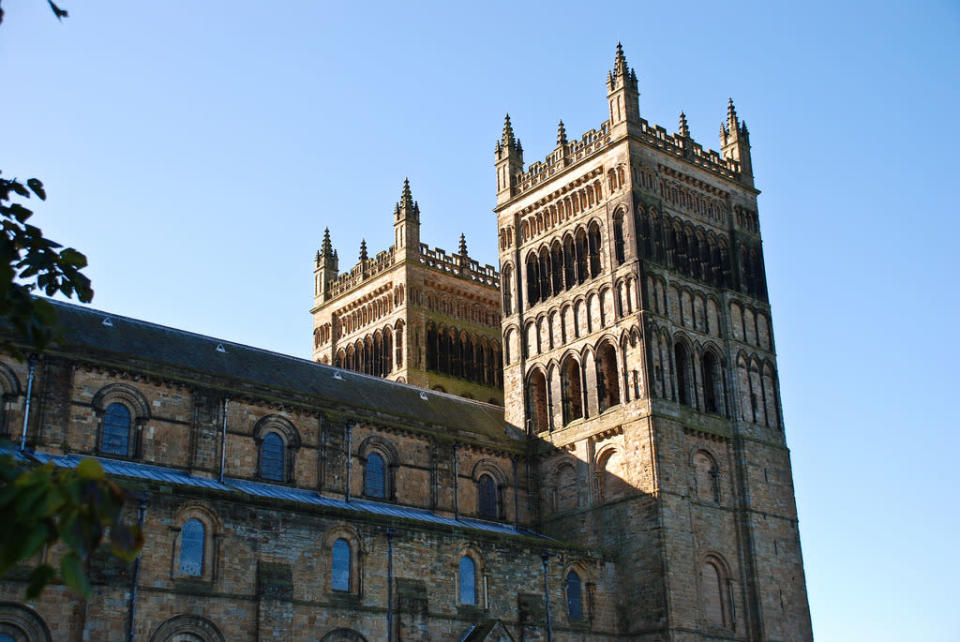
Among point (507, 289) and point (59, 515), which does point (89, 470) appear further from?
point (507, 289)

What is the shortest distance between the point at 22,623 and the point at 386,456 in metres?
18.6

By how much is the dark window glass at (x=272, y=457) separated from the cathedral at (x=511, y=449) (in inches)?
3.3

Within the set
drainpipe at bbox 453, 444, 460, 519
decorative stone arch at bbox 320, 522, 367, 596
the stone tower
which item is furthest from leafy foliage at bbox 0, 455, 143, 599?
the stone tower

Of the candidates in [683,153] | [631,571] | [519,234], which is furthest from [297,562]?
[683,153]

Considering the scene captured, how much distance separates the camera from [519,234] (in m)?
55.4

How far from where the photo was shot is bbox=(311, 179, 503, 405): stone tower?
2468 inches

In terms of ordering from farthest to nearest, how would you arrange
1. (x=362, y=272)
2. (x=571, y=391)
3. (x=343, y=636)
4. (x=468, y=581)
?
(x=362, y=272) < (x=571, y=391) < (x=468, y=581) < (x=343, y=636)

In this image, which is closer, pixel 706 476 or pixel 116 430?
pixel 116 430

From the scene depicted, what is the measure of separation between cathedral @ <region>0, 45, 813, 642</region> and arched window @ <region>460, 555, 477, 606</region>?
0.25ft

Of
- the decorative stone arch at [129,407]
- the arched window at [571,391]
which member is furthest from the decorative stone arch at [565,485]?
the decorative stone arch at [129,407]

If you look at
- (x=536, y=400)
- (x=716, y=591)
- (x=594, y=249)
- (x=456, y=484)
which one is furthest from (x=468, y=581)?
(x=594, y=249)

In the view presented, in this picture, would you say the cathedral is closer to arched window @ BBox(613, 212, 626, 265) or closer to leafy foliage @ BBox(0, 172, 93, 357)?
arched window @ BBox(613, 212, 626, 265)

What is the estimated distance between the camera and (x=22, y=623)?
92.1ft

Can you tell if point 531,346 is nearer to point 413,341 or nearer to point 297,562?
point 413,341
